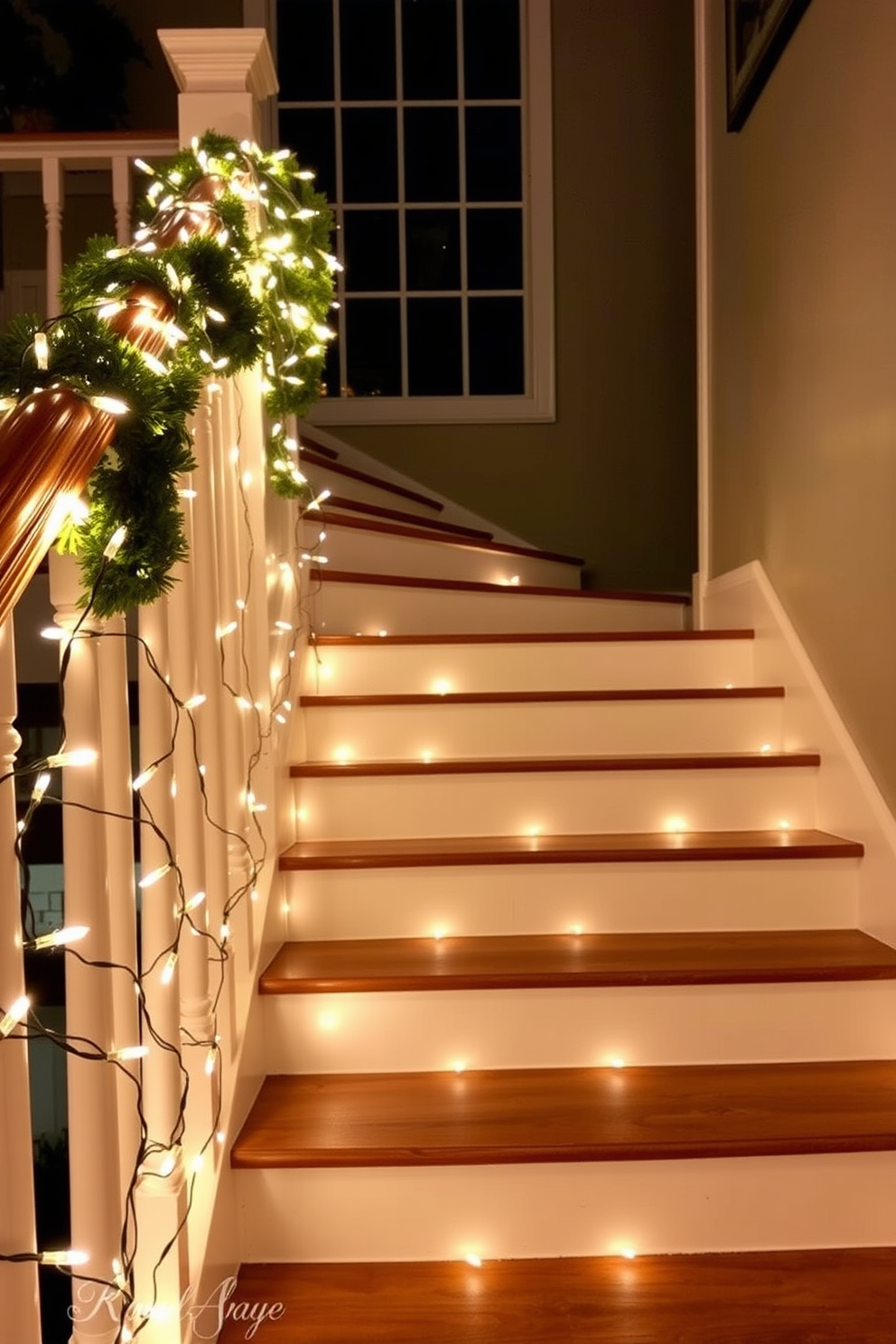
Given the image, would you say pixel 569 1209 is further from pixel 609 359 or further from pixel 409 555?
pixel 609 359

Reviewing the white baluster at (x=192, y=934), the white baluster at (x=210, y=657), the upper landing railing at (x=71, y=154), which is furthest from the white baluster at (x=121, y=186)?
the white baluster at (x=192, y=934)

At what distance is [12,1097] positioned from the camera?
0.75m

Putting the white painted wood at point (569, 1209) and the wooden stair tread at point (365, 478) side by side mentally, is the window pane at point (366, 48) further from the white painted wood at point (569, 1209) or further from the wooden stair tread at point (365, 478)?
the white painted wood at point (569, 1209)

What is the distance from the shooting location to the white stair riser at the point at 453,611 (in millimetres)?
2652

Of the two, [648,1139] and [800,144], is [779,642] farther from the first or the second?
[648,1139]

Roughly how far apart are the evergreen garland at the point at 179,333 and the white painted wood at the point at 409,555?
0.78 meters

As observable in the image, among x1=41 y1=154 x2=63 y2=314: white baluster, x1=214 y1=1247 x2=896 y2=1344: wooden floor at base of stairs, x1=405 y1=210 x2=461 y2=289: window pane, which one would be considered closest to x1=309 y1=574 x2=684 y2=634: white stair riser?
x1=41 y1=154 x2=63 y2=314: white baluster

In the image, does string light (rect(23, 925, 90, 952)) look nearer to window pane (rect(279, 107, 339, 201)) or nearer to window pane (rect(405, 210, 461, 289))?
window pane (rect(405, 210, 461, 289))

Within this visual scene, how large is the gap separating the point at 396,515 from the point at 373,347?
4.52 feet

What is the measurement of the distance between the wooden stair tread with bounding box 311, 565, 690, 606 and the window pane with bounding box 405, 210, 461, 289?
2.04 meters

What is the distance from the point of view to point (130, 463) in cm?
93

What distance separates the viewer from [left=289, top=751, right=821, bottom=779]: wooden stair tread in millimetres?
2096

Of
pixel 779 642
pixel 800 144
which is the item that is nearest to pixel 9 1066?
pixel 779 642

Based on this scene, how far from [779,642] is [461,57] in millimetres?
3288
